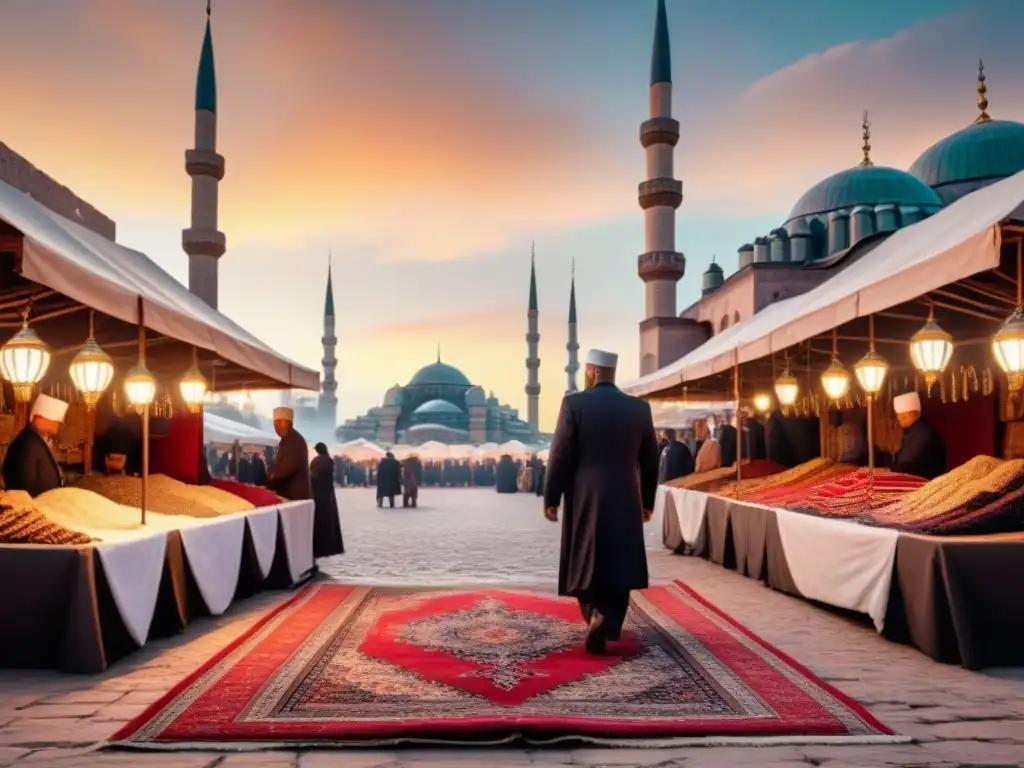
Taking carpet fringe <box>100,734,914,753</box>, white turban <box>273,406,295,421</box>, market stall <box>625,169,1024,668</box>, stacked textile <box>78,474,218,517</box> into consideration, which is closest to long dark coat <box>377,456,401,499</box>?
market stall <box>625,169,1024,668</box>

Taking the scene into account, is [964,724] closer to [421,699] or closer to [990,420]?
[421,699]

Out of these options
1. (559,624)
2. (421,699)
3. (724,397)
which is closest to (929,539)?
(559,624)

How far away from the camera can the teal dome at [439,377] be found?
63153 millimetres

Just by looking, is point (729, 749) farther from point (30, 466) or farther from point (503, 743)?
point (30, 466)

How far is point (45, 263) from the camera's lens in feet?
14.7

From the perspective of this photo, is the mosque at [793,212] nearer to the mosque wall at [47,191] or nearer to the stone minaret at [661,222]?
the stone minaret at [661,222]

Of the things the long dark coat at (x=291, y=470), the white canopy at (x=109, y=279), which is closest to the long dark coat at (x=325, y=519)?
the long dark coat at (x=291, y=470)

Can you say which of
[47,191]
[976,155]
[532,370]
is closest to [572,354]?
[532,370]

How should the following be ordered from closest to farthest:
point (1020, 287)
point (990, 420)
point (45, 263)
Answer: point (45, 263) → point (1020, 287) → point (990, 420)

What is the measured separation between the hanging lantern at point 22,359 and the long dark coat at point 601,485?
2.79m

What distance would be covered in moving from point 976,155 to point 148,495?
98.0ft

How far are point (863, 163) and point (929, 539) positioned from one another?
30.2 m

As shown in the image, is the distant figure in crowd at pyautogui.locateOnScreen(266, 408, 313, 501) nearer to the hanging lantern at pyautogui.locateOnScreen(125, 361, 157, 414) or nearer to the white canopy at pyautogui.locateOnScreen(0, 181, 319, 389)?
the white canopy at pyautogui.locateOnScreen(0, 181, 319, 389)

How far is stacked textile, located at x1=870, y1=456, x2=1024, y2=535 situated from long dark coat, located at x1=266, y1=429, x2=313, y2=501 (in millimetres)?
5053
